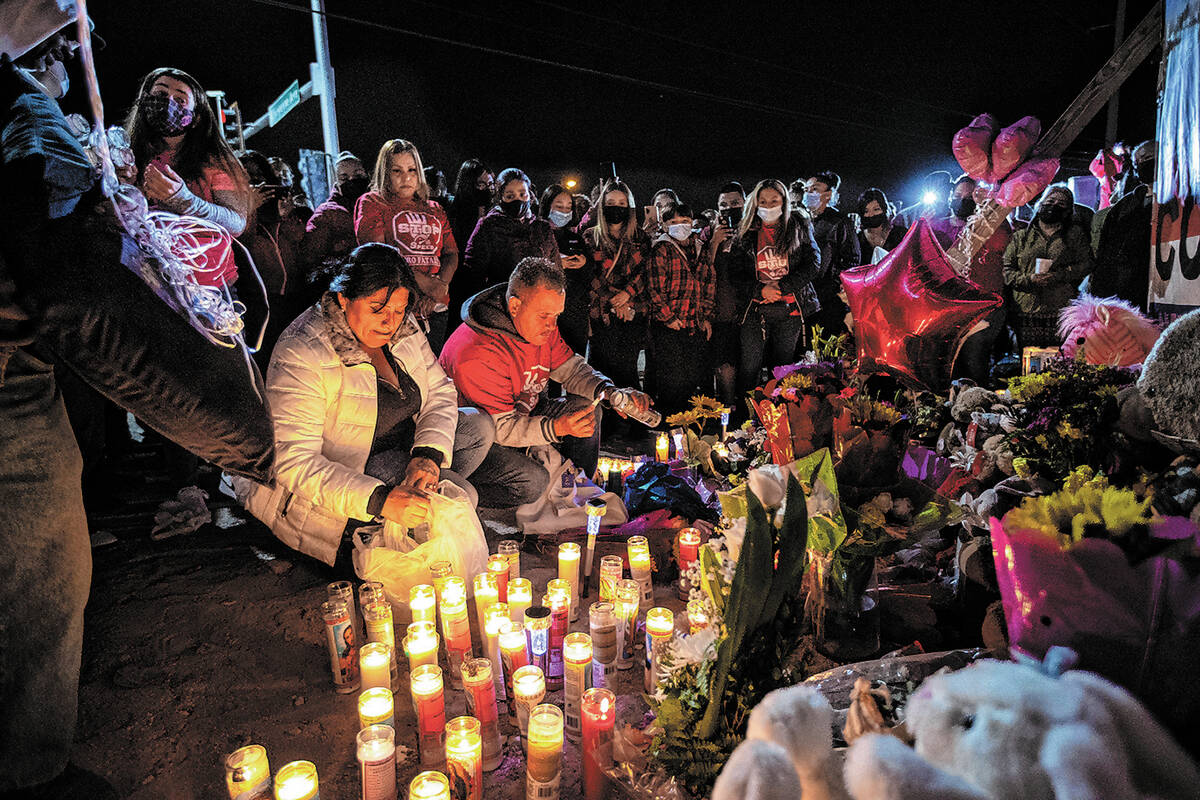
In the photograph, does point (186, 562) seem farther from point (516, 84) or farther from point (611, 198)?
point (516, 84)

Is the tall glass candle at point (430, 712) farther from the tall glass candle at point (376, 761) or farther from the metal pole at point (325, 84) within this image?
the metal pole at point (325, 84)

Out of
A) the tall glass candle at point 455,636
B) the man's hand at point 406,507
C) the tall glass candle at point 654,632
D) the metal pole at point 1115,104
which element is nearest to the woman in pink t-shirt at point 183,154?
the man's hand at point 406,507

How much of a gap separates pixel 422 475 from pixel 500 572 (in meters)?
0.59

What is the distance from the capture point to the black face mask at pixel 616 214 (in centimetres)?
574

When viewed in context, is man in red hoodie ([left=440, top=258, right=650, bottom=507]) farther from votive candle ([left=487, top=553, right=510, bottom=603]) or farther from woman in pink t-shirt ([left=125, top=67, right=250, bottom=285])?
woman in pink t-shirt ([left=125, top=67, right=250, bottom=285])

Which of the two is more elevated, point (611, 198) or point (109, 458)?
point (611, 198)

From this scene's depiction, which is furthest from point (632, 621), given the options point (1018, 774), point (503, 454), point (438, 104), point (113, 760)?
point (438, 104)

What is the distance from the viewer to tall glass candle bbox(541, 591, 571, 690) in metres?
2.47

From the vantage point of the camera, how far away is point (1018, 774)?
740 mm

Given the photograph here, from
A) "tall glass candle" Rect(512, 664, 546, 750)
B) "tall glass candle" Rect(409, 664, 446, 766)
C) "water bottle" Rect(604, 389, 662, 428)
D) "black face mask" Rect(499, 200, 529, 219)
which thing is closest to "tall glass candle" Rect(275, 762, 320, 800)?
"tall glass candle" Rect(409, 664, 446, 766)

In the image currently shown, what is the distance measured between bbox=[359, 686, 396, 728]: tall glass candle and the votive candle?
0.85 m

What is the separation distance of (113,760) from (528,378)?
2.57 m

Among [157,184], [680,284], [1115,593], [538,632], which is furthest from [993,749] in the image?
[680,284]

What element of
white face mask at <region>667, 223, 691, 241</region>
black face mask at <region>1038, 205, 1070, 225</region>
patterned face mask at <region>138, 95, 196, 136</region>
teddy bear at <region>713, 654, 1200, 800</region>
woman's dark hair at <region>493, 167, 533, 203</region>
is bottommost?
teddy bear at <region>713, 654, 1200, 800</region>
